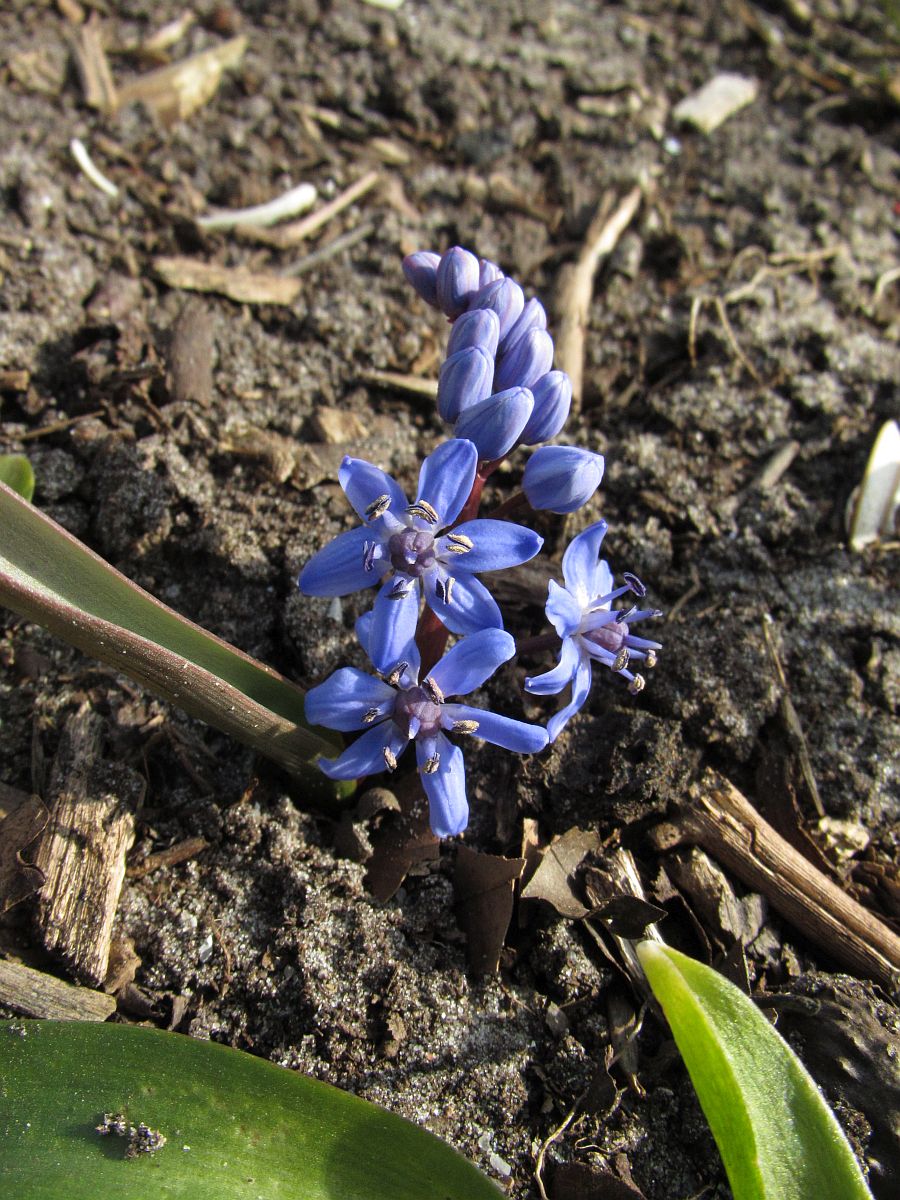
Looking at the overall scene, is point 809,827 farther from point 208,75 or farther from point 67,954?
point 208,75

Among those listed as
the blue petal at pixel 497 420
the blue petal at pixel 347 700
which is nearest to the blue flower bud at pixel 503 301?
the blue petal at pixel 497 420

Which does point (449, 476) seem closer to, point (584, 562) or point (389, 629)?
point (389, 629)

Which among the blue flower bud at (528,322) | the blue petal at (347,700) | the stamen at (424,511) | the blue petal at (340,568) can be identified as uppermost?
the blue flower bud at (528,322)

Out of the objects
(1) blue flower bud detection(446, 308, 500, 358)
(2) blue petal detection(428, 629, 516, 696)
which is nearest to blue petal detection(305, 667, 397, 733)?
(2) blue petal detection(428, 629, 516, 696)

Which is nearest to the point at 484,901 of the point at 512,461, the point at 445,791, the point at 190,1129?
the point at 445,791

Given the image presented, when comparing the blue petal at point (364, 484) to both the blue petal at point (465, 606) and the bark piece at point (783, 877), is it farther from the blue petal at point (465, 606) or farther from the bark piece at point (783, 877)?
the bark piece at point (783, 877)

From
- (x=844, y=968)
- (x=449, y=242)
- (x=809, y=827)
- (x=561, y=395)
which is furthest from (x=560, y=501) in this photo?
(x=449, y=242)
